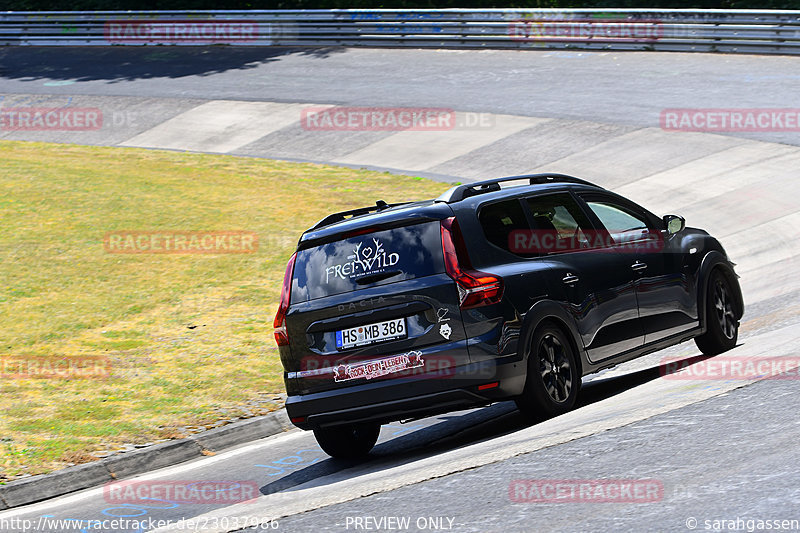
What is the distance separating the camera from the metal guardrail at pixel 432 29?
24.7m

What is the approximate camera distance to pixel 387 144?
72.4 feet

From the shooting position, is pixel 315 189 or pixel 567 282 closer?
pixel 567 282

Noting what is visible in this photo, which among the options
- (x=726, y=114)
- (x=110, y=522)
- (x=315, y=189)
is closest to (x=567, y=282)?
(x=110, y=522)

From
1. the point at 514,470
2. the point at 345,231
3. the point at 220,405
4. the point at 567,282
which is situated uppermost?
the point at 345,231

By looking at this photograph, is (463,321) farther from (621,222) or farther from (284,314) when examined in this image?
(621,222)

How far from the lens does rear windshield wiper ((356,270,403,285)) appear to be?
7.43 m

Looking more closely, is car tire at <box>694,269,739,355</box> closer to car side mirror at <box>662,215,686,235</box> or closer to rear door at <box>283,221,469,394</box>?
car side mirror at <box>662,215,686,235</box>

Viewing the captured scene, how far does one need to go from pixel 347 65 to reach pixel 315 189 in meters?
10.3

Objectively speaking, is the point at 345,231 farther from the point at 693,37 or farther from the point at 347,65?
the point at 347,65

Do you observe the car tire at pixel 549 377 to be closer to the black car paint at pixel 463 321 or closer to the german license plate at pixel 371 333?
the black car paint at pixel 463 321

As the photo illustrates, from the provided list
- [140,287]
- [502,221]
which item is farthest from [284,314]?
[140,287]

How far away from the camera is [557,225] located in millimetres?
8234

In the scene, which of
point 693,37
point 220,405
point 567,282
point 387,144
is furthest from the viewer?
point 693,37

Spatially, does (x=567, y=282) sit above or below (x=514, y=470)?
above
